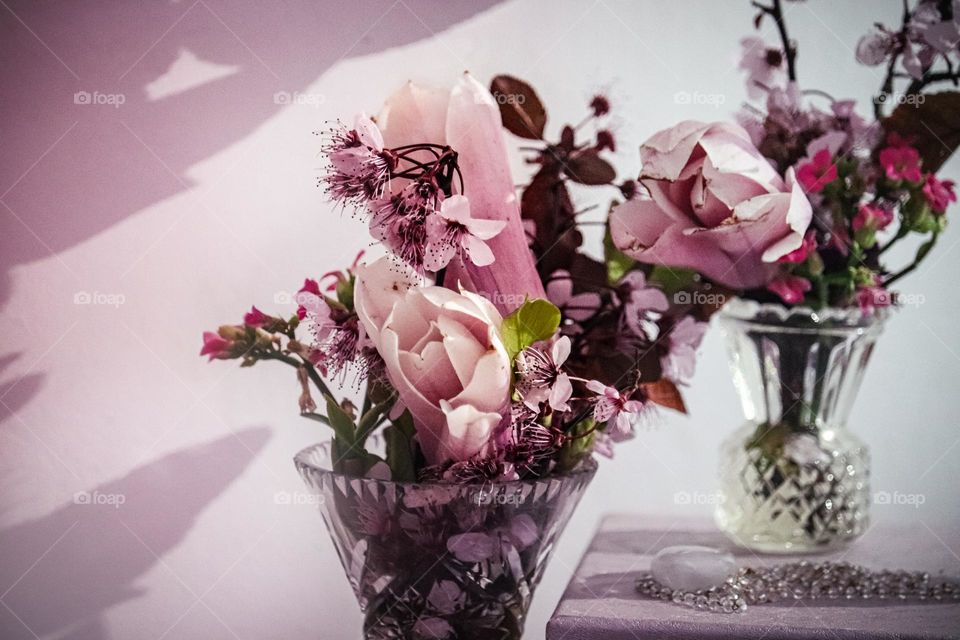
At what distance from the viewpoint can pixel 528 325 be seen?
53 centimetres

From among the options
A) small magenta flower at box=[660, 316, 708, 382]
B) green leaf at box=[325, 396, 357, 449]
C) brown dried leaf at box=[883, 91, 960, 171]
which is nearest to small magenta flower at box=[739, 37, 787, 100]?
brown dried leaf at box=[883, 91, 960, 171]

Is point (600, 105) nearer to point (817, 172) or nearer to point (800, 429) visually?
point (817, 172)

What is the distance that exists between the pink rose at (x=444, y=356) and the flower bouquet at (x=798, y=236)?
7.0 inches

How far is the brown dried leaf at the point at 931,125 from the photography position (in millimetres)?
682

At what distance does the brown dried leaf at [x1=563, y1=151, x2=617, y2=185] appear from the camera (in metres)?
0.69

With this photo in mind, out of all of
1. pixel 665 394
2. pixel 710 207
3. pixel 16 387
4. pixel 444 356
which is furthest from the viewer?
pixel 16 387

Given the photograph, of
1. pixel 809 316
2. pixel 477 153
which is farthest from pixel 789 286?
pixel 477 153

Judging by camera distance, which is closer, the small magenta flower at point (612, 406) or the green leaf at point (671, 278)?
the small magenta flower at point (612, 406)

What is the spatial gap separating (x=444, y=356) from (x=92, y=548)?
21.3 inches

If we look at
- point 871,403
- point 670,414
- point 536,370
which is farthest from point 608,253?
point 871,403

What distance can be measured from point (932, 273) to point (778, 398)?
0.34 m

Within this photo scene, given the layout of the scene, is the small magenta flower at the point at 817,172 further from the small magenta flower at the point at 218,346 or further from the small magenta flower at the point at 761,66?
the small magenta flower at the point at 218,346

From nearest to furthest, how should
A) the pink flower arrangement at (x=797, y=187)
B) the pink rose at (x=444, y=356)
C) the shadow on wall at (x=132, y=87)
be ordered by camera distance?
the pink rose at (x=444, y=356), the pink flower arrangement at (x=797, y=187), the shadow on wall at (x=132, y=87)

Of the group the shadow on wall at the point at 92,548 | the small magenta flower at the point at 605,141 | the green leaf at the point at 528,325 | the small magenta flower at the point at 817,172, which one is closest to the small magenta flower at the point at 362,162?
the green leaf at the point at 528,325
